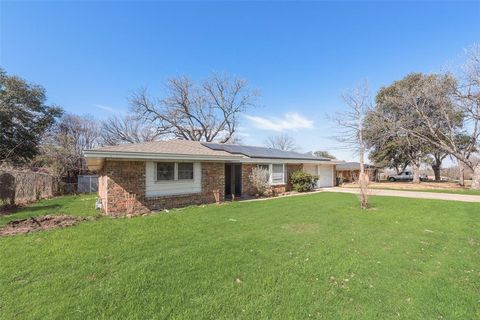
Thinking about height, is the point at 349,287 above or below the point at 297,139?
below

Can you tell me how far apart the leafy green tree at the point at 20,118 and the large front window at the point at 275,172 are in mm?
18891

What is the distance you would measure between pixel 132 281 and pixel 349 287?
11.0 ft

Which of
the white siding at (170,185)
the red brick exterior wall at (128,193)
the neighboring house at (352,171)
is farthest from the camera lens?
the neighboring house at (352,171)

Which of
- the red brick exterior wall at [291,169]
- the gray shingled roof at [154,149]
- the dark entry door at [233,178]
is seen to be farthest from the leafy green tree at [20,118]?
the red brick exterior wall at [291,169]

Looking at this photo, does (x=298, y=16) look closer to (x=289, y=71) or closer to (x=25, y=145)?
(x=289, y=71)

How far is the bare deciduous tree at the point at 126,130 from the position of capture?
3131 cm

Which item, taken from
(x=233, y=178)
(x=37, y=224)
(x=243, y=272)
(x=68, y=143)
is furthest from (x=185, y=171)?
(x=68, y=143)

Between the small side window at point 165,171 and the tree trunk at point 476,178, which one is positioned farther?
the tree trunk at point 476,178

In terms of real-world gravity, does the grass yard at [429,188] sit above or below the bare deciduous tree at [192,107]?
below

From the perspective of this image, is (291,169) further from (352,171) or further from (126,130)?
(126,130)

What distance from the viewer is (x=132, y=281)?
3.65 metres

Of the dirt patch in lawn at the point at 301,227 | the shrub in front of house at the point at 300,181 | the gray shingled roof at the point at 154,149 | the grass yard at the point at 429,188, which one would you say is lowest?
the grass yard at the point at 429,188

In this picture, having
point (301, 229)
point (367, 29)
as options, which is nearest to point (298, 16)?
point (367, 29)

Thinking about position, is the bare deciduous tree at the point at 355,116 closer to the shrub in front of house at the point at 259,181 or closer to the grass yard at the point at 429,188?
the grass yard at the point at 429,188
